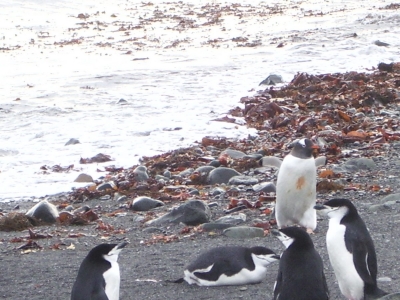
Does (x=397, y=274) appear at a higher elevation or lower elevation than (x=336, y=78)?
higher

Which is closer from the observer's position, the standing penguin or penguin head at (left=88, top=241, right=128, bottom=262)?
penguin head at (left=88, top=241, right=128, bottom=262)

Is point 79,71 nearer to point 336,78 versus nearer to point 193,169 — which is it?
point 336,78

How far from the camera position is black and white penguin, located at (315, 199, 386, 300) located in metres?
3.95

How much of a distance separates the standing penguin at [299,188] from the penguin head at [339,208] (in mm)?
1626

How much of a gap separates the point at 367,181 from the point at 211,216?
1691mm

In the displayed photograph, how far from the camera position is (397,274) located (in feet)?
14.7

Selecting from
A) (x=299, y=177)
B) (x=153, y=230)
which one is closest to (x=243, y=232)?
(x=299, y=177)

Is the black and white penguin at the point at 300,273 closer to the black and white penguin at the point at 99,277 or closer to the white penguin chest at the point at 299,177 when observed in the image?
the black and white penguin at the point at 99,277

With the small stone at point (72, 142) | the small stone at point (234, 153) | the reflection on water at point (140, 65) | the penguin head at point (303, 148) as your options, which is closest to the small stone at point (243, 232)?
the penguin head at point (303, 148)

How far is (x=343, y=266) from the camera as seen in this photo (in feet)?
13.1

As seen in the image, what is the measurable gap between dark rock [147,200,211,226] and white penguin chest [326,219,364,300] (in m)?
2.30

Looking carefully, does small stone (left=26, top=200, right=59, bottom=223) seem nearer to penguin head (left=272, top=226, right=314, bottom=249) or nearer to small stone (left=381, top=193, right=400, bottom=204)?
small stone (left=381, top=193, right=400, bottom=204)

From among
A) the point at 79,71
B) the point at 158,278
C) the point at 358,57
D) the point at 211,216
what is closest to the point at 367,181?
the point at 211,216

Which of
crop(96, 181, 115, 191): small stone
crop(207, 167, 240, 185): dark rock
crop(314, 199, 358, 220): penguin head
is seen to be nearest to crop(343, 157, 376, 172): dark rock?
crop(207, 167, 240, 185): dark rock
